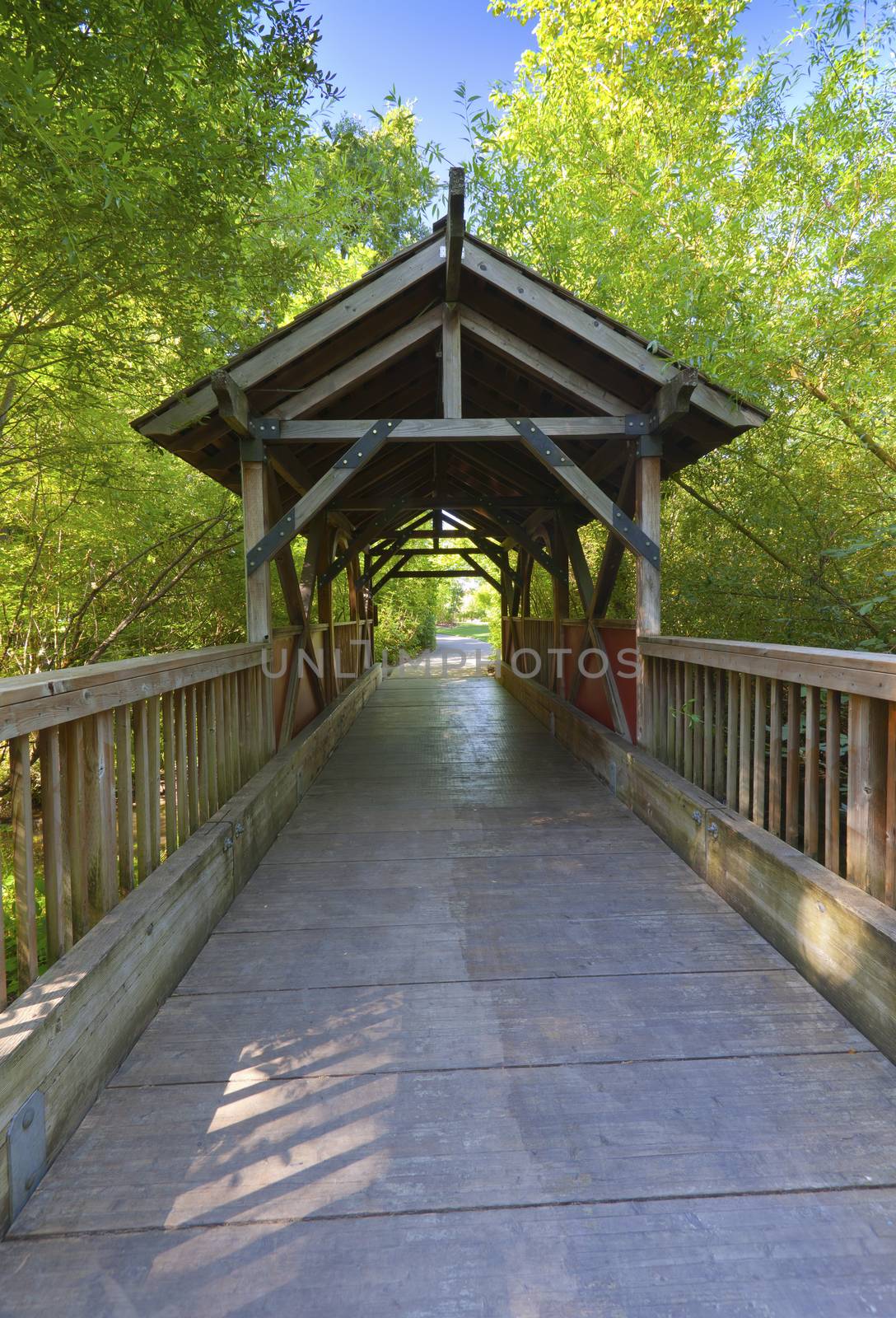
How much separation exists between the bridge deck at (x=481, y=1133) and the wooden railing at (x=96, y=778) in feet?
1.40

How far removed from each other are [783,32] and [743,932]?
256 inches

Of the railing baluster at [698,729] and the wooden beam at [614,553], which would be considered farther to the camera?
the wooden beam at [614,553]

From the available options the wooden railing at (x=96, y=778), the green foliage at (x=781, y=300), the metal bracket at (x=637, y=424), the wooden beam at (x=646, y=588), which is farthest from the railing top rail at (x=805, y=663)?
the wooden railing at (x=96, y=778)

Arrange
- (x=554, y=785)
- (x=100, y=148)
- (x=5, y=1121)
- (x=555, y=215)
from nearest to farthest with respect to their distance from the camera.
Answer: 1. (x=5, y=1121)
2. (x=100, y=148)
3. (x=554, y=785)
4. (x=555, y=215)

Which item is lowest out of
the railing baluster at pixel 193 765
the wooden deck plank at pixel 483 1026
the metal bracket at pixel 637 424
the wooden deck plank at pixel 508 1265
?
the wooden deck plank at pixel 508 1265

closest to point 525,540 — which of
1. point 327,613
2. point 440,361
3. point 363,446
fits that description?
point 327,613

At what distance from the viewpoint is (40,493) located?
509cm

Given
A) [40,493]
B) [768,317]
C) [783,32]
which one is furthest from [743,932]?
[783,32]

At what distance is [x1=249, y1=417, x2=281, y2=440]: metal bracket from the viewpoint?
4.26 metres

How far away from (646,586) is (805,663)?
212 centimetres

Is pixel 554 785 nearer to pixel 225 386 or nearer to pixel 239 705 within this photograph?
pixel 239 705

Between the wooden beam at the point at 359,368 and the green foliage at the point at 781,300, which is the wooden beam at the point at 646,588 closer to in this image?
the green foliage at the point at 781,300

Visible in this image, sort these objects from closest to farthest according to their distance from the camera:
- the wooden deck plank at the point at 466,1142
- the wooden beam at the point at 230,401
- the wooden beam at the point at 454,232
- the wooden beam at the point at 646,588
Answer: the wooden deck plank at the point at 466,1142 → the wooden beam at the point at 454,232 → the wooden beam at the point at 230,401 → the wooden beam at the point at 646,588

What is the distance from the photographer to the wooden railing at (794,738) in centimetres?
190
